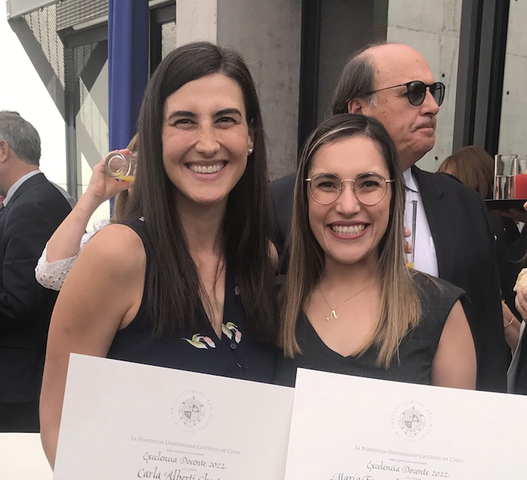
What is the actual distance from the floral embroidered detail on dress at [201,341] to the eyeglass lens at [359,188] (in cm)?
44

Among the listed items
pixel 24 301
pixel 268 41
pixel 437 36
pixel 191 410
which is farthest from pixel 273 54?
pixel 191 410

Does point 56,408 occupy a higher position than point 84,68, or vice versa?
point 84,68

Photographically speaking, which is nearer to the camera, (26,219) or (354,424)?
(354,424)

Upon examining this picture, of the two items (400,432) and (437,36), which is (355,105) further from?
(437,36)

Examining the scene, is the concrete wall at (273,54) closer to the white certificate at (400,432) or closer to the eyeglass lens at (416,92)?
the eyeglass lens at (416,92)

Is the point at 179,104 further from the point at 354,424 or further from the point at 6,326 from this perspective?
the point at 6,326

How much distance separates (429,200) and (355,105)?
17.5 inches

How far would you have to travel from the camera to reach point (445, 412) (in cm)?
105

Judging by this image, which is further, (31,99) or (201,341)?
(31,99)

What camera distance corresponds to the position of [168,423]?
1085mm

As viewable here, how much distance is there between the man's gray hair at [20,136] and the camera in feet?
10.2

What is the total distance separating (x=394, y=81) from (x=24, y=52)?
502 cm

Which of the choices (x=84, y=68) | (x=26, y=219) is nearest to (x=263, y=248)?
(x=26, y=219)

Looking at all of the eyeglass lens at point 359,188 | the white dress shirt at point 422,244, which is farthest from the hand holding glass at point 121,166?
the white dress shirt at point 422,244
